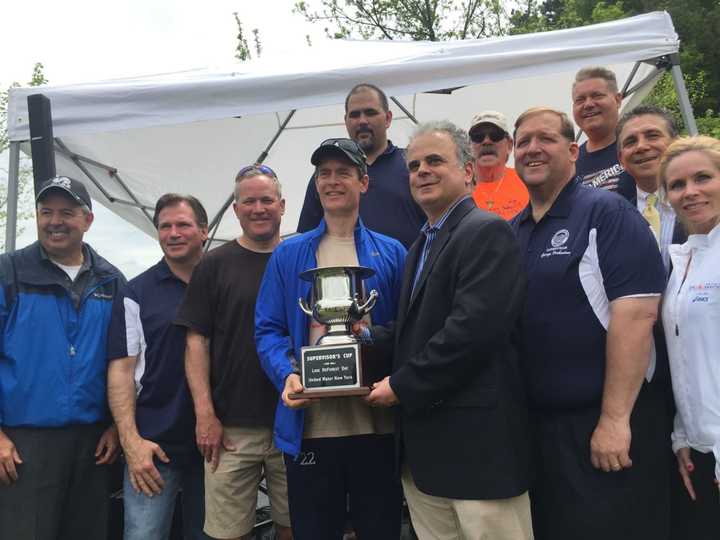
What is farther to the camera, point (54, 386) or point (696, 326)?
point (54, 386)

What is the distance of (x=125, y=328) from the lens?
10.2 ft

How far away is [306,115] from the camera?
661 centimetres

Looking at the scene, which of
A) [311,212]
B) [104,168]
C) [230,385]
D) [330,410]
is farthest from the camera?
[104,168]

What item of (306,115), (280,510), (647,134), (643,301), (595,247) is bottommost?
(280,510)

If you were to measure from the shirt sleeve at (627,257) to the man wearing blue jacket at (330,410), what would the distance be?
36.2 inches

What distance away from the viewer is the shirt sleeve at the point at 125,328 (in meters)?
3.07

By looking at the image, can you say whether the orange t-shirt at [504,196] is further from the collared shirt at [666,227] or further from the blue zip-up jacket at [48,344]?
the blue zip-up jacket at [48,344]

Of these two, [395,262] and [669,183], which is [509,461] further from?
[669,183]

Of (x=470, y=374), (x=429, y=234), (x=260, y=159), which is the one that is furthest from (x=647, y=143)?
(x=260, y=159)

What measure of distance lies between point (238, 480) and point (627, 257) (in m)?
2.04

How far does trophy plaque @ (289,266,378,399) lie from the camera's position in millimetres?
2283

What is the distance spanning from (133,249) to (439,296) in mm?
3342

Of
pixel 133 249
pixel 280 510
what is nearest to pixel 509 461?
pixel 280 510

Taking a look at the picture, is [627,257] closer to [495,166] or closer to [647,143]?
[647,143]
